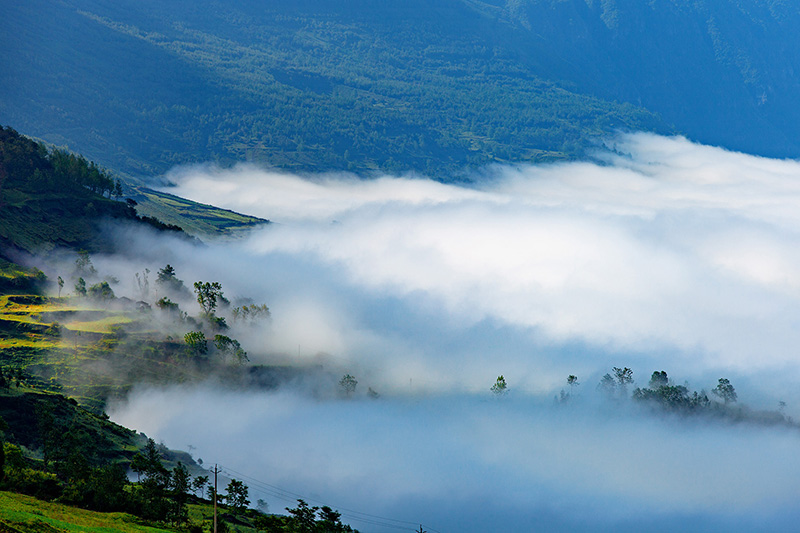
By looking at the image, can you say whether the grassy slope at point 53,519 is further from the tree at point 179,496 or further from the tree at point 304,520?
the tree at point 304,520

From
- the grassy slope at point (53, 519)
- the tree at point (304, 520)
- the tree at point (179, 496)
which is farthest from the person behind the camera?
the tree at point (179, 496)

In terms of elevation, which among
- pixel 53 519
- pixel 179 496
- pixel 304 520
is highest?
pixel 179 496

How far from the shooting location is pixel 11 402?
162250 mm

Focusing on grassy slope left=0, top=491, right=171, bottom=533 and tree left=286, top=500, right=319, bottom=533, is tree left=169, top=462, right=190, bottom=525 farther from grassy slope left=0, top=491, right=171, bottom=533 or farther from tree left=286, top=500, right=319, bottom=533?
tree left=286, top=500, right=319, bottom=533

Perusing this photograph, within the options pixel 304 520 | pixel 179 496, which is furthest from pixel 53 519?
pixel 304 520

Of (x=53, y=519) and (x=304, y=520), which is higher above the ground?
(x=304, y=520)

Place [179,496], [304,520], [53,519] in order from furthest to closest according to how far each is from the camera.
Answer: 1. [179,496]
2. [304,520]
3. [53,519]

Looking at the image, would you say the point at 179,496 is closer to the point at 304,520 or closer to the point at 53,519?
the point at 304,520

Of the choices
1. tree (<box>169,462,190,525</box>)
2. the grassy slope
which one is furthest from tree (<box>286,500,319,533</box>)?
the grassy slope

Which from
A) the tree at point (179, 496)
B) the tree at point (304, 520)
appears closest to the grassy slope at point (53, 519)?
the tree at point (179, 496)

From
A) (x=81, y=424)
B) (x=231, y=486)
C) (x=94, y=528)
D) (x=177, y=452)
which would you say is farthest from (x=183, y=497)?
(x=177, y=452)

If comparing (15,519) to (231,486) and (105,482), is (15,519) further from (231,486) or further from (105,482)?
(231,486)

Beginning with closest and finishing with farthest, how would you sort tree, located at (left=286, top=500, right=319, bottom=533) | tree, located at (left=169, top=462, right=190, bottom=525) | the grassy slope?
1. the grassy slope
2. tree, located at (left=286, top=500, right=319, bottom=533)
3. tree, located at (left=169, top=462, right=190, bottom=525)

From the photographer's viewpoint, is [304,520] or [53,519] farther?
[304,520]
